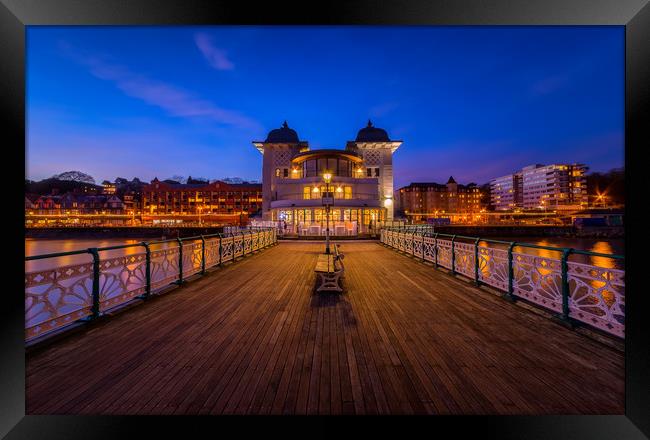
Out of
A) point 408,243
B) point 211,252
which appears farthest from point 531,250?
point 211,252

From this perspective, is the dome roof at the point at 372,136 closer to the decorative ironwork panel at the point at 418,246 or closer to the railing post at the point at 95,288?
the decorative ironwork panel at the point at 418,246

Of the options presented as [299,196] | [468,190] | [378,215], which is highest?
[468,190]

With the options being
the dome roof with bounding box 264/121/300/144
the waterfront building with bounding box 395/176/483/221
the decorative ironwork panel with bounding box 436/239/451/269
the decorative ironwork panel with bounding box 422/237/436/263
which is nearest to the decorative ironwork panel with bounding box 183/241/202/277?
the decorative ironwork panel with bounding box 436/239/451/269

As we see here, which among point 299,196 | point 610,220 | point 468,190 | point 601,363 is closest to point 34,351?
point 601,363

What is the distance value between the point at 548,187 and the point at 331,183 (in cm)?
13231

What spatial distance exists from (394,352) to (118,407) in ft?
10.8

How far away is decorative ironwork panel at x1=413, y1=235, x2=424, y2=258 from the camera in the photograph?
39.2 ft

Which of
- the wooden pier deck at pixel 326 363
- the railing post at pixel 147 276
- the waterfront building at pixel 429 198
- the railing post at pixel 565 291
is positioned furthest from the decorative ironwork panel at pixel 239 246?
the waterfront building at pixel 429 198

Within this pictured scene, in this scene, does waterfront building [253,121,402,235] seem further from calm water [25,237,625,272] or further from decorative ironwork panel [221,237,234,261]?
calm water [25,237,625,272]

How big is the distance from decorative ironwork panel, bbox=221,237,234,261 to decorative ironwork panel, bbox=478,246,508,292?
9.14m

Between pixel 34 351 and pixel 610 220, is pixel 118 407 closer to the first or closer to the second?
pixel 34 351

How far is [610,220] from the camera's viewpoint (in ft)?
198

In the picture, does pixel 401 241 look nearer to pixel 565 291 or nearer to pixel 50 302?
pixel 565 291
